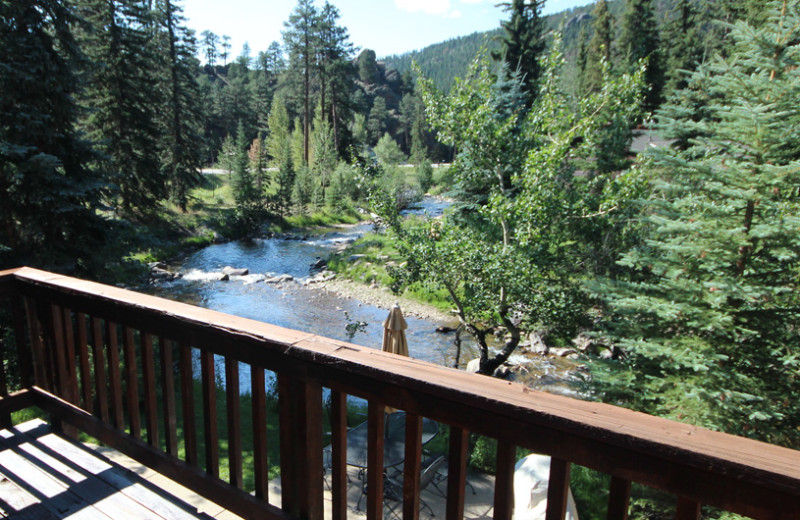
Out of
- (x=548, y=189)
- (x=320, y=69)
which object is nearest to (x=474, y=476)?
(x=548, y=189)

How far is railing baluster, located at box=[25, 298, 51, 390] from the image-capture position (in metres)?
2.73

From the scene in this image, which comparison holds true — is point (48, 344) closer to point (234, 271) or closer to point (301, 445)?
point (301, 445)

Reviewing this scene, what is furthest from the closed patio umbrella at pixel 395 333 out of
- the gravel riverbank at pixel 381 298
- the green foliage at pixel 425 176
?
the green foliage at pixel 425 176

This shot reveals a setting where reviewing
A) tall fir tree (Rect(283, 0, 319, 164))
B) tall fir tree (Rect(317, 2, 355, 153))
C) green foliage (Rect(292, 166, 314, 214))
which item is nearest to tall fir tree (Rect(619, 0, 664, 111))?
tall fir tree (Rect(317, 2, 355, 153))

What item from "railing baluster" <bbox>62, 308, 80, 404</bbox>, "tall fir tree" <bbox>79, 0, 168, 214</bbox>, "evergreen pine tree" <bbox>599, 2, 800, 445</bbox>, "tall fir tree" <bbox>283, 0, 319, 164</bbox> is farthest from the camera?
"tall fir tree" <bbox>283, 0, 319, 164</bbox>

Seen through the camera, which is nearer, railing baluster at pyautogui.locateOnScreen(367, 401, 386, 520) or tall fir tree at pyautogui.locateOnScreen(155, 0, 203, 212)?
railing baluster at pyautogui.locateOnScreen(367, 401, 386, 520)

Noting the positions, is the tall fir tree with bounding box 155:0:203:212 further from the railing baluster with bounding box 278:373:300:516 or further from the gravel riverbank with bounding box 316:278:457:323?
the railing baluster with bounding box 278:373:300:516

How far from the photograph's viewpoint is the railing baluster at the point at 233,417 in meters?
1.79

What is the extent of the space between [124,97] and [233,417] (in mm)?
20376

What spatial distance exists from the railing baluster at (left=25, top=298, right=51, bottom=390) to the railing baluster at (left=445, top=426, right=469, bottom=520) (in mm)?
2525

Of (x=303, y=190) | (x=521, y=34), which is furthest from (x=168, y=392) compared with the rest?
(x=303, y=190)

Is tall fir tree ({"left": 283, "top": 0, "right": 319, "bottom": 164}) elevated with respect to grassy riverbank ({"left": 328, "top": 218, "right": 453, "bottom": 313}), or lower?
elevated

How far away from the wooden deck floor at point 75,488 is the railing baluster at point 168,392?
29cm

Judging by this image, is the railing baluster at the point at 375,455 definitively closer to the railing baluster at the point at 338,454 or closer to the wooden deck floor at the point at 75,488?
the railing baluster at the point at 338,454
